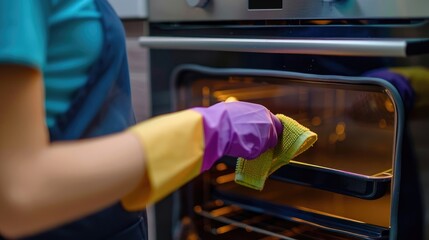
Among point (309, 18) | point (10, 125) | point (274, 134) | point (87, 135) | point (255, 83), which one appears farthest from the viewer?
point (255, 83)

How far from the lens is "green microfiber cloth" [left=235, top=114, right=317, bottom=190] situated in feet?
2.29

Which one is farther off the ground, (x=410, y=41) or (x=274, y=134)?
(x=410, y=41)

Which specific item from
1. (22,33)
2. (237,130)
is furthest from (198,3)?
(22,33)

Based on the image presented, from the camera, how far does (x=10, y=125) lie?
45cm

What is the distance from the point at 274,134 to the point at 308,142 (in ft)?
0.18

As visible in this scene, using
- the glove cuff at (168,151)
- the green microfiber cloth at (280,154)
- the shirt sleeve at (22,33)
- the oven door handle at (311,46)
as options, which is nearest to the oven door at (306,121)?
the oven door handle at (311,46)

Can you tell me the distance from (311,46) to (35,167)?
45cm

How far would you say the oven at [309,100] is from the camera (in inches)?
28.9

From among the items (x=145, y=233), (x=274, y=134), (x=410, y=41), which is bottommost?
(x=145, y=233)

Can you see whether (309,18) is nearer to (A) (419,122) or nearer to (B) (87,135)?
Result: (A) (419,122)

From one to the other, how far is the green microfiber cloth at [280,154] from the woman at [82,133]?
0.17 feet

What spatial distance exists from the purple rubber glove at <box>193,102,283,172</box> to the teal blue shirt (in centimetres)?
12

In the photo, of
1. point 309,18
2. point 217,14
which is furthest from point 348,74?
point 217,14

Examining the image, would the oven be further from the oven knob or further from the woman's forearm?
the woman's forearm
